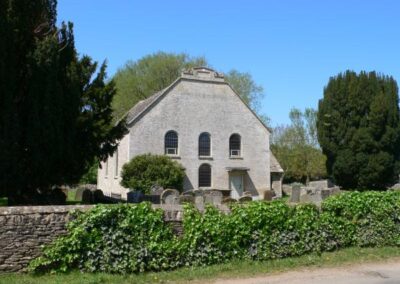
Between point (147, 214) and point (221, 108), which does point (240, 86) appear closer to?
point (221, 108)

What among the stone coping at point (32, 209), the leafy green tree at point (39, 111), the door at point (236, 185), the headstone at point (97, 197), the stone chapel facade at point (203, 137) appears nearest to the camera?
the stone coping at point (32, 209)

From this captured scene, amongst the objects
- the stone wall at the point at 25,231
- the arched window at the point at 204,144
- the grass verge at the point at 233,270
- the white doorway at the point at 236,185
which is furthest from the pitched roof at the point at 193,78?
the stone wall at the point at 25,231

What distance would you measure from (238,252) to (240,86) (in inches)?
1921

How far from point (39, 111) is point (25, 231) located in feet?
20.6

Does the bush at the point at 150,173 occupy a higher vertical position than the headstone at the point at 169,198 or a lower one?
higher

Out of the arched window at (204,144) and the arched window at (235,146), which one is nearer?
the arched window at (204,144)

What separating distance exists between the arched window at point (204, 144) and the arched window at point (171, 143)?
7.15ft

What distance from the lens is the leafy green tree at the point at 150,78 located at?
180 feet

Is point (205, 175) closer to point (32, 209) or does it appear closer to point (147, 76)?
point (147, 76)

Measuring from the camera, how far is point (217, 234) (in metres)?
10.4

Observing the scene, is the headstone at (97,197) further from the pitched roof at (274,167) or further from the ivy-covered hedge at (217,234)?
the pitched roof at (274,167)

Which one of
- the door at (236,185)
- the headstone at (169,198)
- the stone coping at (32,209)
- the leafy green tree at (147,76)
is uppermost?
the leafy green tree at (147,76)

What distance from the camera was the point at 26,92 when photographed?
49.3 feet

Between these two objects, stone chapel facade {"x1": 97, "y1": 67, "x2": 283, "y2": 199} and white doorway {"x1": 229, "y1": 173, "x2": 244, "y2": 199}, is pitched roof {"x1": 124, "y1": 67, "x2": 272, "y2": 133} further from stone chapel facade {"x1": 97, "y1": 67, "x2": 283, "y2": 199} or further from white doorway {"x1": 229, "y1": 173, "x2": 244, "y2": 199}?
white doorway {"x1": 229, "y1": 173, "x2": 244, "y2": 199}
